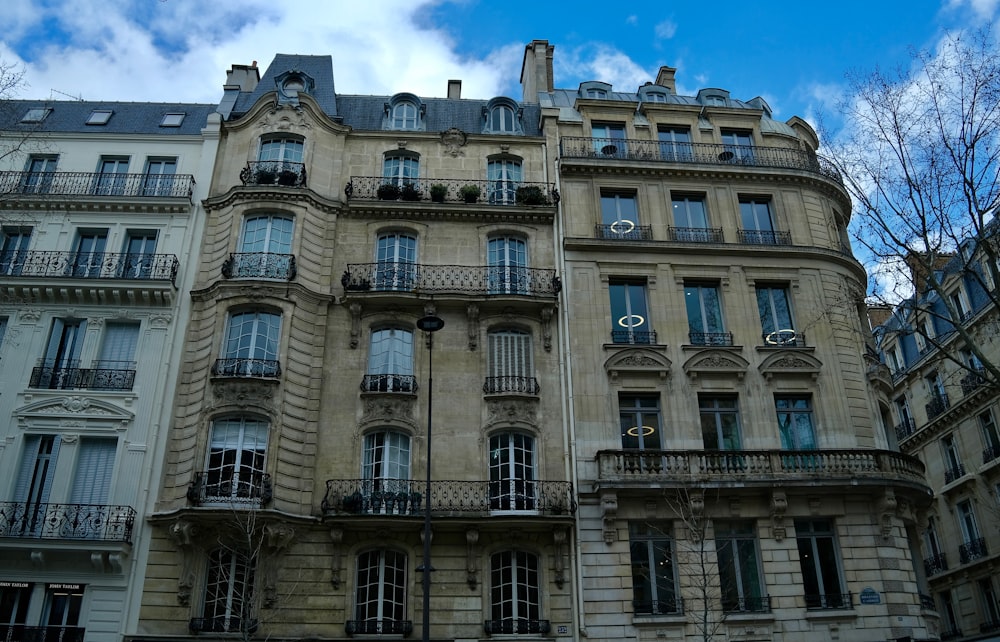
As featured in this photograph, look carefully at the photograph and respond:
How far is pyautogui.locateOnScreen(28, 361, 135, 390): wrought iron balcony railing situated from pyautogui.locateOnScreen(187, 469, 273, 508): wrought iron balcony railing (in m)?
3.59

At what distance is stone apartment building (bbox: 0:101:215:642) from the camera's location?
61.7 ft

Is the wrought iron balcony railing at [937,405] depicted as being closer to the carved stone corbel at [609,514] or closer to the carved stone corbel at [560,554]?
the carved stone corbel at [609,514]

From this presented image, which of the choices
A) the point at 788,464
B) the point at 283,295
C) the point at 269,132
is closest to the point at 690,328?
the point at 788,464

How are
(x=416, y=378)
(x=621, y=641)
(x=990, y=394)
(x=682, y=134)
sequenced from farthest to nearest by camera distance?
1. (x=990, y=394)
2. (x=682, y=134)
3. (x=416, y=378)
4. (x=621, y=641)

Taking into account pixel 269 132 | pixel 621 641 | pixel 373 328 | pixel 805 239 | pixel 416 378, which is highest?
pixel 269 132

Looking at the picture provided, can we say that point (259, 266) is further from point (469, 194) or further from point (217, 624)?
point (217, 624)

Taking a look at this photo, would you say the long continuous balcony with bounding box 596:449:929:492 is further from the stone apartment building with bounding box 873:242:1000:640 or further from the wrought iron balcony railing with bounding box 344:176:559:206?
the stone apartment building with bounding box 873:242:1000:640

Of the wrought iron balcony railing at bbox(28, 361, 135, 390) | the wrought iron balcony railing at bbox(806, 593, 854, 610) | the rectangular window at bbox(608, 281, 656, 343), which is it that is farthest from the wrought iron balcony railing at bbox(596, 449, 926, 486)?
the wrought iron balcony railing at bbox(28, 361, 135, 390)

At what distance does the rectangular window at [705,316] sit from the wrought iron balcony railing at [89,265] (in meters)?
14.6

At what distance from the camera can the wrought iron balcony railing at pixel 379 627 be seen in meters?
18.9

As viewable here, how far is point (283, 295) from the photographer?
22.2m

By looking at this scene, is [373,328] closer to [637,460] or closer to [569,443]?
[569,443]

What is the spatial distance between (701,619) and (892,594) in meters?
4.92

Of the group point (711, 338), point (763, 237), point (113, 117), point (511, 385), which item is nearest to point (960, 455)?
point (763, 237)
